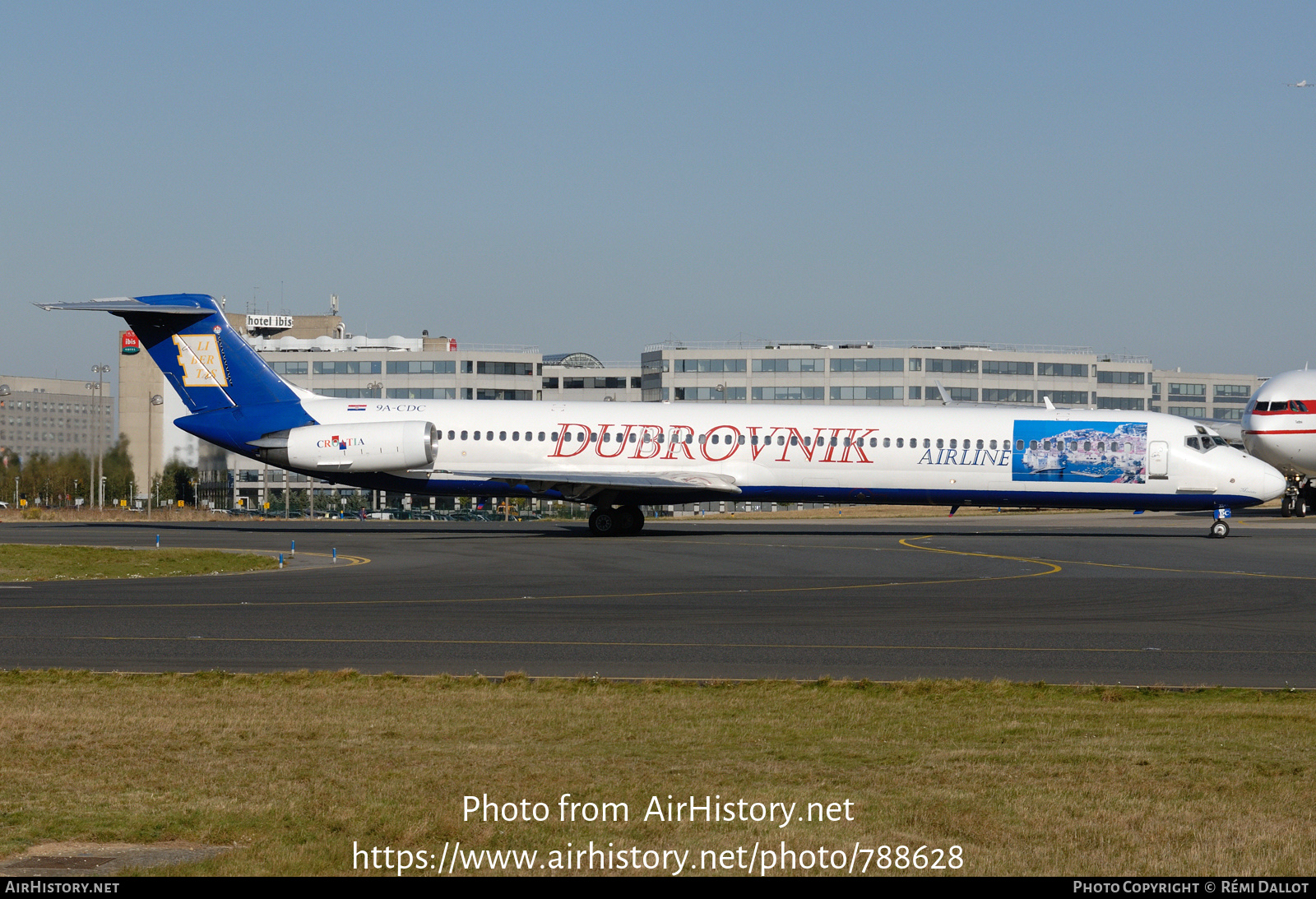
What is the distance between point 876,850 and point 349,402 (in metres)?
35.8

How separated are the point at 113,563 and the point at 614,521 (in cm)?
1555

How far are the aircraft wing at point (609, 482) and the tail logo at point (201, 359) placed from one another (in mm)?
7803

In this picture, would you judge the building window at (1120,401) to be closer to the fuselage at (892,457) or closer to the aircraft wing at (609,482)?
the fuselage at (892,457)

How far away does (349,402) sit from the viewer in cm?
4112

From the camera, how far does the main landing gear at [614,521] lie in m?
40.4

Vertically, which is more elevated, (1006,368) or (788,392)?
(1006,368)

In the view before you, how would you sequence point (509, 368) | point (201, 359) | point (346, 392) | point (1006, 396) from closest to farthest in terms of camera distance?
point (201, 359), point (346, 392), point (1006, 396), point (509, 368)

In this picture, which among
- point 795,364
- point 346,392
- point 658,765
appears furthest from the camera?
point 795,364

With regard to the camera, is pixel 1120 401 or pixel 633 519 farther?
pixel 1120 401

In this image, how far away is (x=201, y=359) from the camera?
136 ft

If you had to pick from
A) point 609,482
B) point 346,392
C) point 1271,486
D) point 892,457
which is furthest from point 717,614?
point 346,392

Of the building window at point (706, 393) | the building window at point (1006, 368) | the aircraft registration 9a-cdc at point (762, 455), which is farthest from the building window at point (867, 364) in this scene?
the aircraft registration 9a-cdc at point (762, 455)

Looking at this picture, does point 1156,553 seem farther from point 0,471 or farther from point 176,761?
point 0,471

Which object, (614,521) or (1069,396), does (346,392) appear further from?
(614,521)
